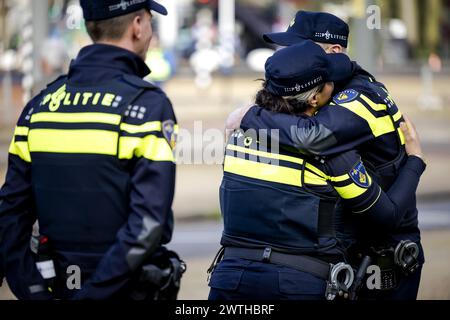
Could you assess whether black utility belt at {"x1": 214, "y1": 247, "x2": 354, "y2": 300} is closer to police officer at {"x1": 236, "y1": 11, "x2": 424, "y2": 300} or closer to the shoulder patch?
police officer at {"x1": 236, "y1": 11, "x2": 424, "y2": 300}

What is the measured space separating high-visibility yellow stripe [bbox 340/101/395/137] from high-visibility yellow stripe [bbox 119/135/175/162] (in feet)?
2.94

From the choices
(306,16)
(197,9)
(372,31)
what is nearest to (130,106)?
(306,16)

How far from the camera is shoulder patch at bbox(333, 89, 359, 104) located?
3.72 meters

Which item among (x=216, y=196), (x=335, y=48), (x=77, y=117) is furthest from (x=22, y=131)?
(x=216, y=196)

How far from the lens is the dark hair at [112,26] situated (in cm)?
330

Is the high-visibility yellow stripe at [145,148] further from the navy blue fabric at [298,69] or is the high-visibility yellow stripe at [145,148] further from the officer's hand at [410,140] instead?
the officer's hand at [410,140]

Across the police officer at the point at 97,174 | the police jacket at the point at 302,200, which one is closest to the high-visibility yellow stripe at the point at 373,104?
the police jacket at the point at 302,200

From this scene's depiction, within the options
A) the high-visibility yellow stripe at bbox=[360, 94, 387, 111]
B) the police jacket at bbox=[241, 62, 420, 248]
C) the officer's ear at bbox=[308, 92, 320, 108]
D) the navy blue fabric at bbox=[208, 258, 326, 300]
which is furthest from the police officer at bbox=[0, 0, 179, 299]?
the high-visibility yellow stripe at bbox=[360, 94, 387, 111]

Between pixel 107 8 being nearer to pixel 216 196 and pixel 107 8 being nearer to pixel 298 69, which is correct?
pixel 298 69

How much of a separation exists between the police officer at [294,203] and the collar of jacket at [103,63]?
2.09 feet

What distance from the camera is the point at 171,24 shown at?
A: 147 ft

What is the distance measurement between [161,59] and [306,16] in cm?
1413

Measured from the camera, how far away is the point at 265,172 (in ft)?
11.9

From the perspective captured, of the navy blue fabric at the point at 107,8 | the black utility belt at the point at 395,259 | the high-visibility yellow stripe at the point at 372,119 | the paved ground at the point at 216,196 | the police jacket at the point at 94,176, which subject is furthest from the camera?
the paved ground at the point at 216,196
